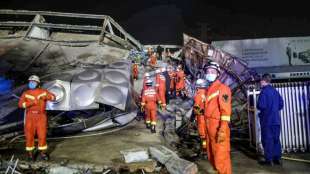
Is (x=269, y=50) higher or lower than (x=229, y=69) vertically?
higher

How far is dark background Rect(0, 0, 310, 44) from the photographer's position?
29.5 meters

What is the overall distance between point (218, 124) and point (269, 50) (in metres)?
14.5

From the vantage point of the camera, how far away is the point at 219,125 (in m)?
5.85

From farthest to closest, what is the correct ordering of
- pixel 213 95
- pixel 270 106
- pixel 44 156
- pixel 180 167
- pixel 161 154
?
pixel 44 156
pixel 270 106
pixel 161 154
pixel 180 167
pixel 213 95

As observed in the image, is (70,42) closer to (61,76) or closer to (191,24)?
(61,76)

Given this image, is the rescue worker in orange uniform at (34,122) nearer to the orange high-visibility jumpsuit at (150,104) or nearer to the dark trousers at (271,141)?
the orange high-visibility jumpsuit at (150,104)

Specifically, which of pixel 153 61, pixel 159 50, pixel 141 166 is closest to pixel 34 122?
pixel 141 166

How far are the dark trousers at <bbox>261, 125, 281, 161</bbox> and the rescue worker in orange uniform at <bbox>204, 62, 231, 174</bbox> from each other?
2.18 metres

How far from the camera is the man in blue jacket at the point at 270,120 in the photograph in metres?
7.70

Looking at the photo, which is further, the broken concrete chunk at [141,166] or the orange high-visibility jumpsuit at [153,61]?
the orange high-visibility jumpsuit at [153,61]

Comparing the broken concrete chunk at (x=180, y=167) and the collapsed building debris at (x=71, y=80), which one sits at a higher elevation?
the collapsed building debris at (x=71, y=80)

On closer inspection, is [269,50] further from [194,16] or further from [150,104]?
[194,16]

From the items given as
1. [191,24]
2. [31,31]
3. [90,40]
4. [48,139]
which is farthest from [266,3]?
[48,139]

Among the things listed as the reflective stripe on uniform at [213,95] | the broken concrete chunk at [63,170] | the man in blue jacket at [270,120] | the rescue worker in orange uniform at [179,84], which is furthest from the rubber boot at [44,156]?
the rescue worker in orange uniform at [179,84]
